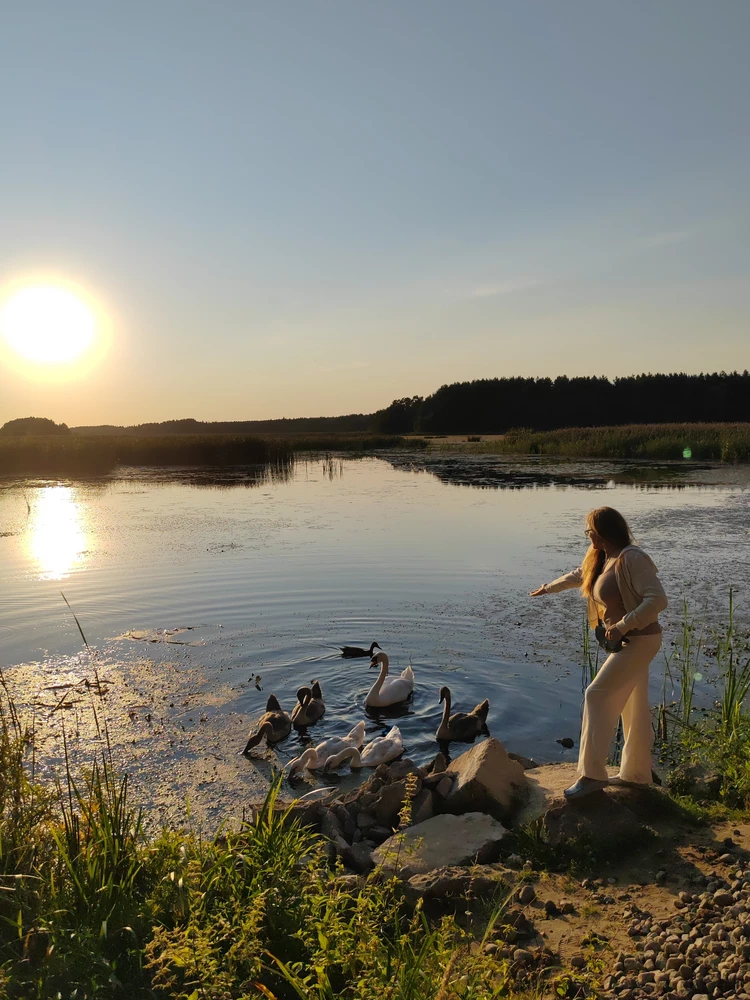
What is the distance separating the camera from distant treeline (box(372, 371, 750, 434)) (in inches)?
3123

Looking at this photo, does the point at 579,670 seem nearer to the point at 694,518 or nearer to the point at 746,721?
the point at 746,721

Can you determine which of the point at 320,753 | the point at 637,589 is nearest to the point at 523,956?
the point at 637,589

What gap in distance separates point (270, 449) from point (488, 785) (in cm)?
4359

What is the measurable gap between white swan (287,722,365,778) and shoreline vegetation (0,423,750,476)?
1428 inches

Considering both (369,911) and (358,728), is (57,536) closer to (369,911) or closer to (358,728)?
(358,728)

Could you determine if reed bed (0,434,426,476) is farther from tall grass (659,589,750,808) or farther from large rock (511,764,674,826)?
large rock (511,764,674,826)

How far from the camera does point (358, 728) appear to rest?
26.5 feet

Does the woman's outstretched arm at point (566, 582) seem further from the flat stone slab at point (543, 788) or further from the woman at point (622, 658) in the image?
the flat stone slab at point (543, 788)

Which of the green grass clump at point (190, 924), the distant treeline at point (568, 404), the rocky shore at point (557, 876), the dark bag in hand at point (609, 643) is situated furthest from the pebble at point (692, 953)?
the distant treeline at point (568, 404)

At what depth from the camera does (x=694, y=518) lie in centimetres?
1983

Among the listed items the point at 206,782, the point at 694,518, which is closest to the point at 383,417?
the point at 694,518

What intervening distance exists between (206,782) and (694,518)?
53.7 ft

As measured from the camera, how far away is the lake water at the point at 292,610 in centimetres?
822

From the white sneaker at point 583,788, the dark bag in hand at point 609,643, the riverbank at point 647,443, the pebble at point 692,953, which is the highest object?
the riverbank at point 647,443
